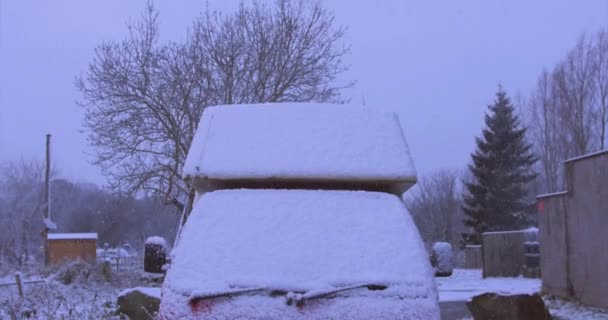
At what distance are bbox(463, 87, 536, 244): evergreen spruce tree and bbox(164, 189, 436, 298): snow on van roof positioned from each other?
37724mm

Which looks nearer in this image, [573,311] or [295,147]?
[295,147]

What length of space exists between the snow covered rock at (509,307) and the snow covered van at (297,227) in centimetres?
649

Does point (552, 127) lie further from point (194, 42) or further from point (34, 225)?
point (34, 225)

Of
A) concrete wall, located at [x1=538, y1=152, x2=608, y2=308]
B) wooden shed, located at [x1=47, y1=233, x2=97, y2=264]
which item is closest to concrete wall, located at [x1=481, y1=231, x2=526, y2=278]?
concrete wall, located at [x1=538, y1=152, x2=608, y2=308]

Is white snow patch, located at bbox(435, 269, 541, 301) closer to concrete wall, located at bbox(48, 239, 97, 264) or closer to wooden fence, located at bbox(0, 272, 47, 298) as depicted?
wooden fence, located at bbox(0, 272, 47, 298)

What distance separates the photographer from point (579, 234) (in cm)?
1302

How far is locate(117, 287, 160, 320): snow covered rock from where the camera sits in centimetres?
992

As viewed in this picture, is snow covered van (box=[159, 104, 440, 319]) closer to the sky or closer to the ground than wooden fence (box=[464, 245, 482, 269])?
closer to the sky

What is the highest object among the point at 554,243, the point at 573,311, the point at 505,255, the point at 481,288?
the point at 554,243

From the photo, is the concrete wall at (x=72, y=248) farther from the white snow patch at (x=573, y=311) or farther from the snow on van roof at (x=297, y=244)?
the snow on van roof at (x=297, y=244)

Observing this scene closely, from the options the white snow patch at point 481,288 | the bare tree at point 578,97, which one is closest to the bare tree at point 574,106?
the bare tree at point 578,97

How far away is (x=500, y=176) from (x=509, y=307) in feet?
103

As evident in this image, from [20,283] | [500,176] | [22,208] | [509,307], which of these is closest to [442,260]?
[509,307]

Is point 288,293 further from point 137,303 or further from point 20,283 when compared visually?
point 20,283
